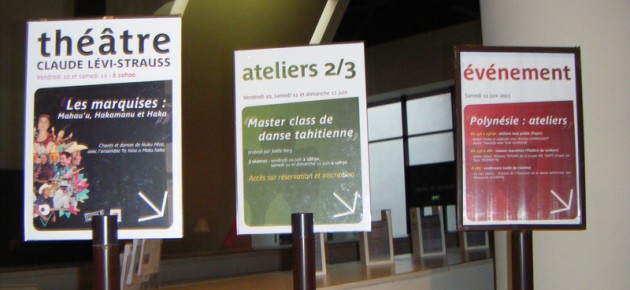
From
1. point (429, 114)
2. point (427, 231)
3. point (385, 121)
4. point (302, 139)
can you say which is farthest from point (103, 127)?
point (385, 121)

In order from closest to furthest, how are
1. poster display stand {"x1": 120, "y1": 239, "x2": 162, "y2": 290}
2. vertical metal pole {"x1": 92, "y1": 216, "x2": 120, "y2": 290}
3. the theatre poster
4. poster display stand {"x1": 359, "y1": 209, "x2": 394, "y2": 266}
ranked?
vertical metal pole {"x1": 92, "y1": 216, "x2": 120, "y2": 290} → the theatre poster → poster display stand {"x1": 120, "y1": 239, "x2": 162, "y2": 290} → poster display stand {"x1": 359, "y1": 209, "x2": 394, "y2": 266}

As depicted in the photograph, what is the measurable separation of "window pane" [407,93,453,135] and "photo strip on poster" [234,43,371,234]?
9736 millimetres

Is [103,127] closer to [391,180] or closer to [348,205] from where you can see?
[348,205]

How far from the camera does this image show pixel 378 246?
3877 millimetres

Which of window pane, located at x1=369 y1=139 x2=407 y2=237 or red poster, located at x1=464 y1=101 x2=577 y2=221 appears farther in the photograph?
window pane, located at x1=369 y1=139 x2=407 y2=237

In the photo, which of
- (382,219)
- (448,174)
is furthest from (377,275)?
(448,174)

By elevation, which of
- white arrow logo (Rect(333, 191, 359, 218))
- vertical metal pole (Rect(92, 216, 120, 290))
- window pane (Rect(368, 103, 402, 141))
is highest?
window pane (Rect(368, 103, 402, 141))

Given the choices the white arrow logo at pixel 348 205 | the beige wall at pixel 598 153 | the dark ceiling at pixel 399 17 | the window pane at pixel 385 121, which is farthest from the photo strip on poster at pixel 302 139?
the window pane at pixel 385 121

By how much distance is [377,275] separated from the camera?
127 inches

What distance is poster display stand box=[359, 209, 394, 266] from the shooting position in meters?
Answer: 3.82

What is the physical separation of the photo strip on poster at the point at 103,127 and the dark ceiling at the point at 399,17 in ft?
30.0

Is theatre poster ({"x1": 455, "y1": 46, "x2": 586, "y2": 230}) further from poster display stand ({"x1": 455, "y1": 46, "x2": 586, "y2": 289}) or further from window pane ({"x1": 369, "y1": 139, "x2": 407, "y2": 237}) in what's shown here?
window pane ({"x1": 369, "y1": 139, "x2": 407, "y2": 237})

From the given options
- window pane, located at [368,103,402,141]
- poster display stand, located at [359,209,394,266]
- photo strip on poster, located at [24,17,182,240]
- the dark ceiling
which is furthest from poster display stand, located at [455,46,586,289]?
window pane, located at [368,103,402,141]

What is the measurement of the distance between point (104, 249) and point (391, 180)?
1122 centimetres
